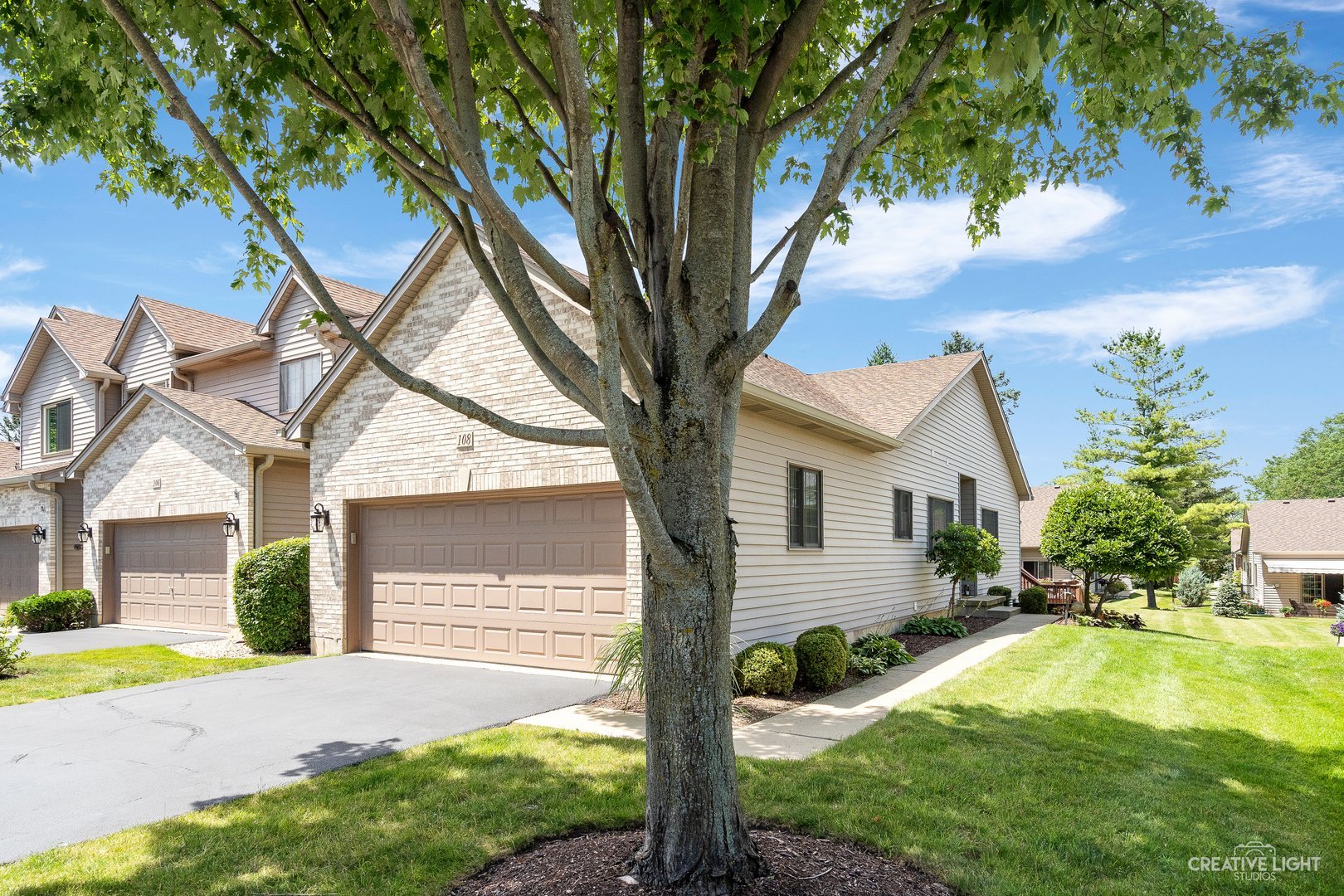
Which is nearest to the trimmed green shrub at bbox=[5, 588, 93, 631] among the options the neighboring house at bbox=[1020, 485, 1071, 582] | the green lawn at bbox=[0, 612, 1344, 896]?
the green lawn at bbox=[0, 612, 1344, 896]

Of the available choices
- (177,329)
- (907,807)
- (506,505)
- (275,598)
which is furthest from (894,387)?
(177,329)

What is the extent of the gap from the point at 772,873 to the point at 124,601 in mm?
18548

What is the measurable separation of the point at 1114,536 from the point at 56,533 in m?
23.9

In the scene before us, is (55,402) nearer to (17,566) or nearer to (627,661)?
(17,566)

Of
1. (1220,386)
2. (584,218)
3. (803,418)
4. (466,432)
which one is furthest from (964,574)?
(1220,386)

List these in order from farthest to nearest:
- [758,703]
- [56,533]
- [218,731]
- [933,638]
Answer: [56,533] → [933,638] → [758,703] → [218,731]

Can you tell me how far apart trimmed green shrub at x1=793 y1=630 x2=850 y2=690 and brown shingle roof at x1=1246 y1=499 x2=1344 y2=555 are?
3009cm

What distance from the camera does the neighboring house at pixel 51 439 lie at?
62.9ft

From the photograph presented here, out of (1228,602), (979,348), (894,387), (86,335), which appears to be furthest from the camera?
(979,348)

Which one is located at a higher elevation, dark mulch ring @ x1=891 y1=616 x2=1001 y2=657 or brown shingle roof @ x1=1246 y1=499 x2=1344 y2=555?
brown shingle roof @ x1=1246 y1=499 x2=1344 y2=555

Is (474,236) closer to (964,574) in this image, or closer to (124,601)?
(964,574)

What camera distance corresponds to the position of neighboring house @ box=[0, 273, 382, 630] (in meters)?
15.4

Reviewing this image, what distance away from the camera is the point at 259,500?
15.0m

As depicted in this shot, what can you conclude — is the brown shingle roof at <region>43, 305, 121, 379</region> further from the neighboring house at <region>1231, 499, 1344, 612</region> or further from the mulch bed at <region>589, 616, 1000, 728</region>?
the neighboring house at <region>1231, 499, 1344, 612</region>
